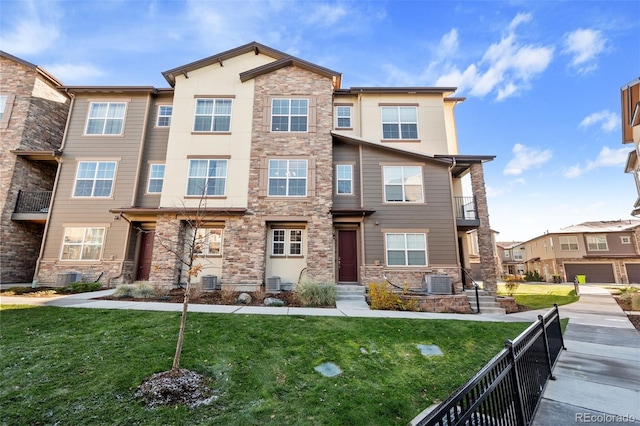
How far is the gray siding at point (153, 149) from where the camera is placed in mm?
14055

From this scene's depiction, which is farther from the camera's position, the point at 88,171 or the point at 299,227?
the point at 88,171

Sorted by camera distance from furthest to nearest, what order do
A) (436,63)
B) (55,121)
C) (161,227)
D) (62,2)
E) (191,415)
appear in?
(55,121), (436,63), (161,227), (62,2), (191,415)

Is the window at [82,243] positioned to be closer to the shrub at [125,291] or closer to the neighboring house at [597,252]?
the shrub at [125,291]

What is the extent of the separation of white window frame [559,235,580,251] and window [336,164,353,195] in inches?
1281

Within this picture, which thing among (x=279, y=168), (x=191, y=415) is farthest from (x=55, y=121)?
(x=191, y=415)

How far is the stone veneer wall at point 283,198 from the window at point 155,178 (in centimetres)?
501

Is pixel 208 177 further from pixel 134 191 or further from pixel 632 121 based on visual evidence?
pixel 632 121

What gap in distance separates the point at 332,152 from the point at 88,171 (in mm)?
12963

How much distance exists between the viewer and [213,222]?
13242 millimetres

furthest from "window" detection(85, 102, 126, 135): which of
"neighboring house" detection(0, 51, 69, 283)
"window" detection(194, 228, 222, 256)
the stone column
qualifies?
the stone column

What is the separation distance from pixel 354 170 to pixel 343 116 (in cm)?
381

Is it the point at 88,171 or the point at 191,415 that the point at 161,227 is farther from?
the point at 191,415

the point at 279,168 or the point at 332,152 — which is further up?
the point at 332,152

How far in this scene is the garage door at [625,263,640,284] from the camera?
28.0 m
